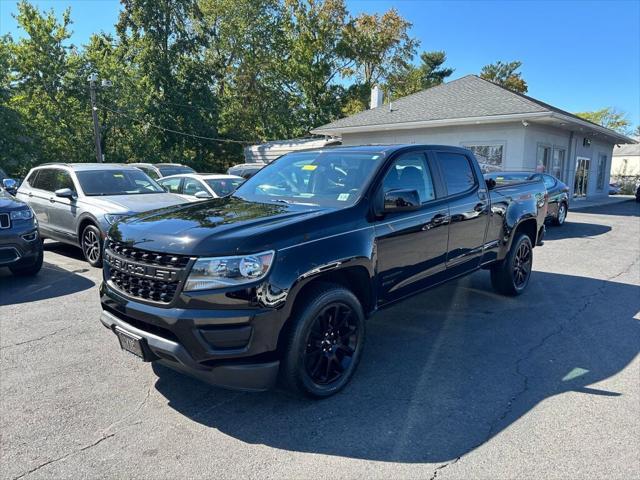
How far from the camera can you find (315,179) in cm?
425

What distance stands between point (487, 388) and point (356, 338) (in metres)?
1.11

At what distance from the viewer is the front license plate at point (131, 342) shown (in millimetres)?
3037

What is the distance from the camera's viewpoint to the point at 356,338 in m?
3.62

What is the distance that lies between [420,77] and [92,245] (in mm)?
45117

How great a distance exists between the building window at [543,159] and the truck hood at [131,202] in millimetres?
14423

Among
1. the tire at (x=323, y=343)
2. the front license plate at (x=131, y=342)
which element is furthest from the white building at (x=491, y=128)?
the front license plate at (x=131, y=342)

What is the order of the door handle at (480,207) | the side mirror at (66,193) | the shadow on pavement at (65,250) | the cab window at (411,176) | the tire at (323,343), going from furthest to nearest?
the shadow on pavement at (65,250), the side mirror at (66,193), the door handle at (480,207), the cab window at (411,176), the tire at (323,343)

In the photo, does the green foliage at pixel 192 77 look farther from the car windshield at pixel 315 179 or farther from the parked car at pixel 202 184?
the car windshield at pixel 315 179

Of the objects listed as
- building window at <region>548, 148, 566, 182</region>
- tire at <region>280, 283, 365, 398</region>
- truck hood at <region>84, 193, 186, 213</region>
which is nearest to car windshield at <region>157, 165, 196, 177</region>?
truck hood at <region>84, 193, 186, 213</region>

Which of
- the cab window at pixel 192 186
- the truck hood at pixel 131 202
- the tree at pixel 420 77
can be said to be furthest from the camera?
the tree at pixel 420 77

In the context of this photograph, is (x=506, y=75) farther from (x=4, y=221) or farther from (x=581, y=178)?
(x=4, y=221)

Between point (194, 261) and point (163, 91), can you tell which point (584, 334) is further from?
point (163, 91)

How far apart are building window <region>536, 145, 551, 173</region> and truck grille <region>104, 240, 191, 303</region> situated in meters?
17.0

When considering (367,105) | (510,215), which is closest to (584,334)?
(510,215)
